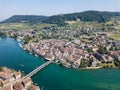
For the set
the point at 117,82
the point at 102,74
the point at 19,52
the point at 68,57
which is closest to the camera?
the point at 117,82

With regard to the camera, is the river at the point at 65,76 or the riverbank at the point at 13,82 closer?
the riverbank at the point at 13,82

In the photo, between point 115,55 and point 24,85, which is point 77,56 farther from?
point 24,85

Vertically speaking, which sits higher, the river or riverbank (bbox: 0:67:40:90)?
riverbank (bbox: 0:67:40:90)

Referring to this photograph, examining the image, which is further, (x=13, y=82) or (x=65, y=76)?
(x=65, y=76)

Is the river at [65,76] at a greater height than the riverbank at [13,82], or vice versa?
the riverbank at [13,82]

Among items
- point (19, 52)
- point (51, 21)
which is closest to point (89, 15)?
point (51, 21)

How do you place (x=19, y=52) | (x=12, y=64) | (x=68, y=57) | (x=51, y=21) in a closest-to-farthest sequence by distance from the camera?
(x=12, y=64)
(x=68, y=57)
(x=19, y=52)
(x=51, y=21)

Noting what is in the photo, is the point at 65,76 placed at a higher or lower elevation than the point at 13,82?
lower

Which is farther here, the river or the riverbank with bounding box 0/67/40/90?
the river
